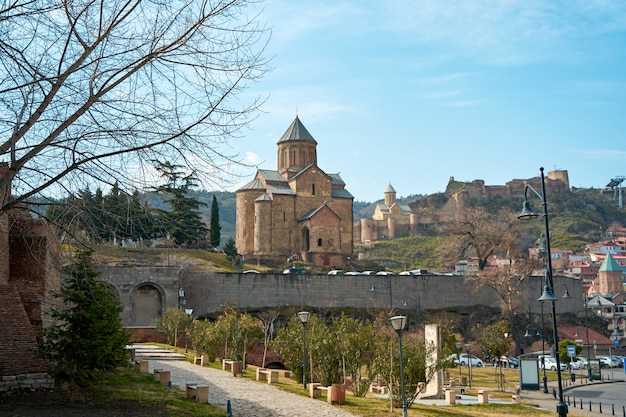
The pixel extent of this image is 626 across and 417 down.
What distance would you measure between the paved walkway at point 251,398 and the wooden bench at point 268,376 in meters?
0.36

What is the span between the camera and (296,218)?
58.8 m

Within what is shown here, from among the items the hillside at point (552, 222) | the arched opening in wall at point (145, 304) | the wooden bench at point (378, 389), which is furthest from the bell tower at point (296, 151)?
the wooden bench at point (378, 389)

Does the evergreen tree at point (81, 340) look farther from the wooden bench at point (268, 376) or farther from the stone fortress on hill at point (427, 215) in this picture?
the stone fortress on hill at point (427, 215)

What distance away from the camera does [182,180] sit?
9.05m

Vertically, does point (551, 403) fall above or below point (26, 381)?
below

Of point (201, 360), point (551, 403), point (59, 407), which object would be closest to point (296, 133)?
point (201, 360)

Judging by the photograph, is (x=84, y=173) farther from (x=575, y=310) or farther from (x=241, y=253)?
(x=575, y=310)

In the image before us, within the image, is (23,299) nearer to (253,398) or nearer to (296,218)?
(253,398)

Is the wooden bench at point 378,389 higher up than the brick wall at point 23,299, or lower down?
lower down

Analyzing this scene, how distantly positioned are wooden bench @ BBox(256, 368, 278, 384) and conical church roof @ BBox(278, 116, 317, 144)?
44710mm

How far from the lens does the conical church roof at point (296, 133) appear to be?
63.6 m

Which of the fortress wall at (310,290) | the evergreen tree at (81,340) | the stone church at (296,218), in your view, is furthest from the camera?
the stone church at (296,218)

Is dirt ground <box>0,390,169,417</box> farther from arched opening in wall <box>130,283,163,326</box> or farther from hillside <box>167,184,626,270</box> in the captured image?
hillside <box>167,184,626,270</box>

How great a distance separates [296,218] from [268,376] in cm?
4022
